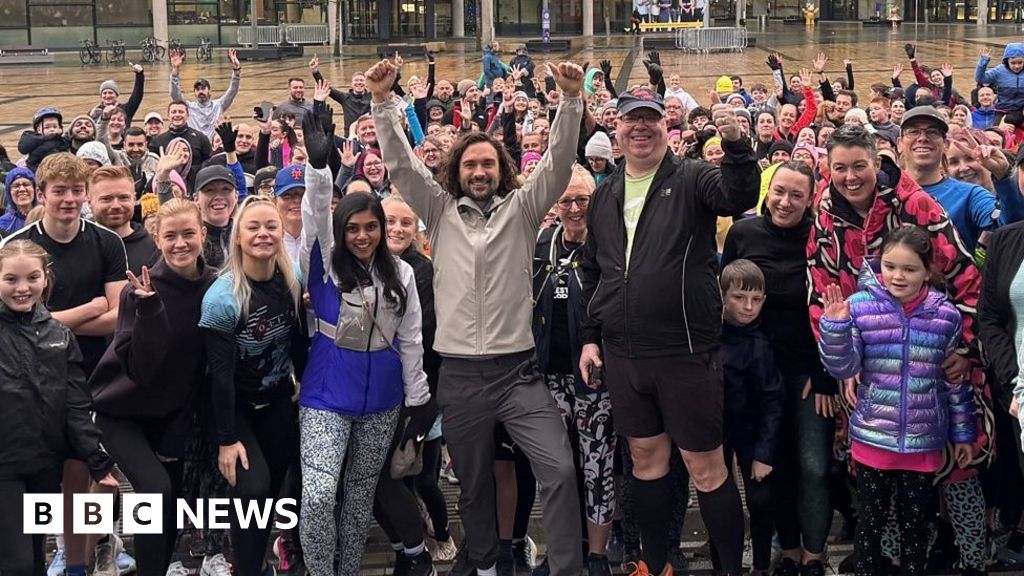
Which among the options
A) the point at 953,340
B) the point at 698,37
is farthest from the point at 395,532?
the point at 698,37

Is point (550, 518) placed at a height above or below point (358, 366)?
below

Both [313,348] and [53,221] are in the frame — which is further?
[53,221]

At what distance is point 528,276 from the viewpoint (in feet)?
14.8

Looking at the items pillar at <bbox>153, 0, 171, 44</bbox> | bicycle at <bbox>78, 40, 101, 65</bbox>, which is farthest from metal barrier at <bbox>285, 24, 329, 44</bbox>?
bicycle at <bbox>78, 40, 101, 65</bbox>

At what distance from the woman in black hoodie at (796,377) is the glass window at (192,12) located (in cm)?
4894

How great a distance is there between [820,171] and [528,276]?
2.69 meters

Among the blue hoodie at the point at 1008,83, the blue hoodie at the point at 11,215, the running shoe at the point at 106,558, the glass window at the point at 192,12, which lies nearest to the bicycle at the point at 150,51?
the glass window at the point at 192,12

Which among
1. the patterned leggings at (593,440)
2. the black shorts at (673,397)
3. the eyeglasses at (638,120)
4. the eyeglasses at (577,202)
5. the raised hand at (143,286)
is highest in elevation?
the eyeglasses at (638,120)

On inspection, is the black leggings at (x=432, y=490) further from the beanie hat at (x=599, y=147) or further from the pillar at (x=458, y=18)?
the pillar at (x=458, y=18)

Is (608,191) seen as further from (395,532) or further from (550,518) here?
(395,532)

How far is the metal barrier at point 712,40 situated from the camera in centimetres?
4031

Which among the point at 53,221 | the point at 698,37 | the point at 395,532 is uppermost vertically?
the point at 698,37

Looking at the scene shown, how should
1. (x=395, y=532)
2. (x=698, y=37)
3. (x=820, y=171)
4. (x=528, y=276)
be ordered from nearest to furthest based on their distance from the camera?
(x=528, y=276)
(x=395, y=532)
(x=820, y=171)
(x=698, y=37)

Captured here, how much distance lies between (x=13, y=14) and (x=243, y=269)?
49540 mm
